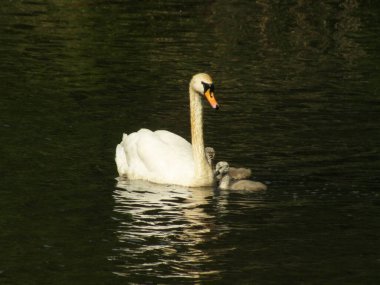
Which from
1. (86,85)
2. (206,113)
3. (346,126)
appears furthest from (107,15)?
(346,126)

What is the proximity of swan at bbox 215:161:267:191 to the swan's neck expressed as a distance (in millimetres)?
161

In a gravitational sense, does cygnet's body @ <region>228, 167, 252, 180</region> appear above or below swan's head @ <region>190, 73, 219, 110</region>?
below

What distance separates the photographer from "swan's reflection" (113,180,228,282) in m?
15.6

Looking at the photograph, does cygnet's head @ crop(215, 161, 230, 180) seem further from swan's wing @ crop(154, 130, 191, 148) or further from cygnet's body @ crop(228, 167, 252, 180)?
swan's wing @ crop(154, 130, 191, 148)

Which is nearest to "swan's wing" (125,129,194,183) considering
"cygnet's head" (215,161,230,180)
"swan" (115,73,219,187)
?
"swan" (115,73,219,187)

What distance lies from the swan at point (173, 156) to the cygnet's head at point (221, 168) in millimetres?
106

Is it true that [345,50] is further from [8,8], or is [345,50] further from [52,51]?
[8,8]

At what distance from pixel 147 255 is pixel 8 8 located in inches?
920

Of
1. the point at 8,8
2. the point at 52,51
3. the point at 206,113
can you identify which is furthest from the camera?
the point at 8,8

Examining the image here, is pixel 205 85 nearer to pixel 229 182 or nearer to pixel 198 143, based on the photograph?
pixel 198 143

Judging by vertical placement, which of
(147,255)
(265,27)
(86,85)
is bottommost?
(147,255)

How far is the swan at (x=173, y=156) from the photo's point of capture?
19797 mm

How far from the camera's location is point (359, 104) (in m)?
25.3

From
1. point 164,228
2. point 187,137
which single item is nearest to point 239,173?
point 164,228
